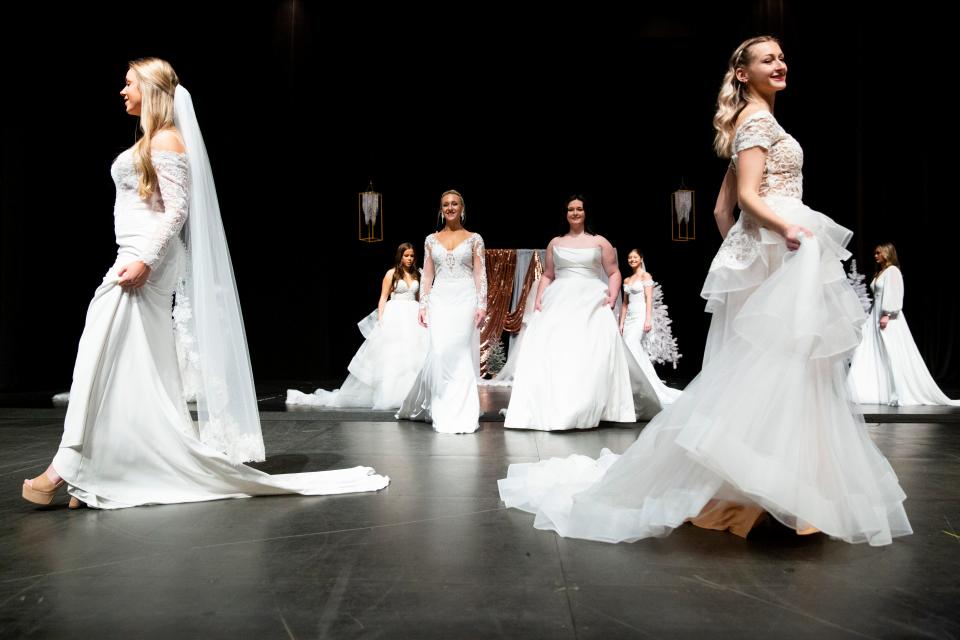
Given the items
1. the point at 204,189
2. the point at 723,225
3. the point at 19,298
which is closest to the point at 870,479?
the point at 723,225

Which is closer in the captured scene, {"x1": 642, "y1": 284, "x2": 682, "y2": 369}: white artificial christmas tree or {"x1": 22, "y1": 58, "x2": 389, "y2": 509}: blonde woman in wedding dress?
{"x1": 22, "y1": 58, "x2": 389, "y2": 509}: blonde woman in wedding dress

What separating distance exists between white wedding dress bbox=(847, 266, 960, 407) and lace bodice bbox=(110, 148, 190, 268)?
6.57 m

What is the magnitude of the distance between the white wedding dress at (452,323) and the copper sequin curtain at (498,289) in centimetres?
606

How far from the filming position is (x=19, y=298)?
26.7 feet

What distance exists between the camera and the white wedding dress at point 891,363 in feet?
23.3

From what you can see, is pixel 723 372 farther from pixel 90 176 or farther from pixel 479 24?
pixel 479 24

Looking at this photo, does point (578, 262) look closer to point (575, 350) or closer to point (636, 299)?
point (575, 350)

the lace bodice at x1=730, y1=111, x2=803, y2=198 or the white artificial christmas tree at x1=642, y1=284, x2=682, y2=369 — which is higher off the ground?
the lace bodice at x1=730, y1=111, x2=803, y2=198

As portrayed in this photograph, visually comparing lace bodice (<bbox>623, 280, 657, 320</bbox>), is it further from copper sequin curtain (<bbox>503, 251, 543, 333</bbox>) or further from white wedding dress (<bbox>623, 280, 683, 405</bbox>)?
copper sequin curtain (<bbox>503, 251, 543, 333</bbox>)

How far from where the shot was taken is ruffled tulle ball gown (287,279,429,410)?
22.2ft

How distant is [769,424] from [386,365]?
5016 millimetres

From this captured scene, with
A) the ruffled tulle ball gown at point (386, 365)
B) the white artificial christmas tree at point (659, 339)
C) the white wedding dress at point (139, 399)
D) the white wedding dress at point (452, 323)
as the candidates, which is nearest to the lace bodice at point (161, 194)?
the white wedding dress at point (139, 399)

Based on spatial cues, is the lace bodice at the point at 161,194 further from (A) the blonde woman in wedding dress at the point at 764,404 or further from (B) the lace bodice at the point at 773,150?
(B) the lace bodice at the point at 773,150

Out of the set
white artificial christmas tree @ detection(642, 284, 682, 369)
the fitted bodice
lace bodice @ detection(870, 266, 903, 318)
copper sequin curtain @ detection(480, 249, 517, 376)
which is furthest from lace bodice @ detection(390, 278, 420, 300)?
lace bodice @ detection(870, 266, 903, 318)
